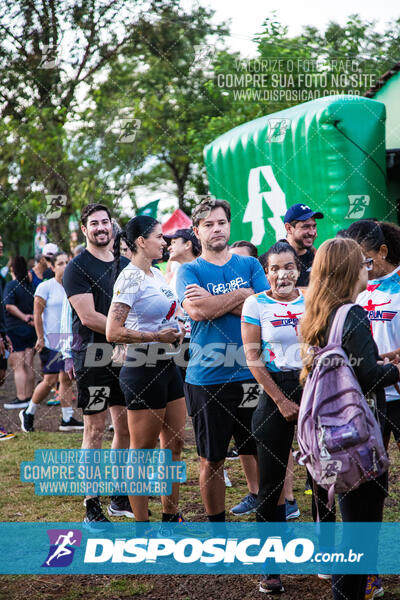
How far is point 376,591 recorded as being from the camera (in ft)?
9.95

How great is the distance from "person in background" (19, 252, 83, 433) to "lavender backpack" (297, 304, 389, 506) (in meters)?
5.01

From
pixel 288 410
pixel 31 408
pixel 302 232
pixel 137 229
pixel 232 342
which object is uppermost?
pixel 137 229

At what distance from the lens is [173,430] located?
3.94m

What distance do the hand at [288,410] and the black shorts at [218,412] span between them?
366mm

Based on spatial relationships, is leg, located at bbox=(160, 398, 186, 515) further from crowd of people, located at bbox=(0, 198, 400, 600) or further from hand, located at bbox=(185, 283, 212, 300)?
hand, located at bbox=(185, 283, 212, 300)

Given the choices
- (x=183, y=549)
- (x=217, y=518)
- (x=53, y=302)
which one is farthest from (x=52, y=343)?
(x=217, y=518)

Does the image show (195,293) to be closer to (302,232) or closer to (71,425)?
(302,232)

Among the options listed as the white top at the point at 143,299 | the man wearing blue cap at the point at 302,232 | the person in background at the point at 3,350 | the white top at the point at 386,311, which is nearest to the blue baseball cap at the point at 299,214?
the man wearing blue cap at the point at 302,232

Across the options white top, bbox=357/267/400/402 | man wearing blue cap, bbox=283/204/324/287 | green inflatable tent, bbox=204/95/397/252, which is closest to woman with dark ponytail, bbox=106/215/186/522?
white top, bbox=357/267/400/402

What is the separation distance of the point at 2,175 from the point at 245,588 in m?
14.2

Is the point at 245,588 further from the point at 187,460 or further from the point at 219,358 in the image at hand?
the point at 187,460

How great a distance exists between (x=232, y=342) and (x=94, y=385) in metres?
1.19

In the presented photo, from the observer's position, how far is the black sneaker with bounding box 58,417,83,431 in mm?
7174

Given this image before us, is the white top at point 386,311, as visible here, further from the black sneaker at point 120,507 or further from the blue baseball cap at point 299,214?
the black sneaker at point 120,507
